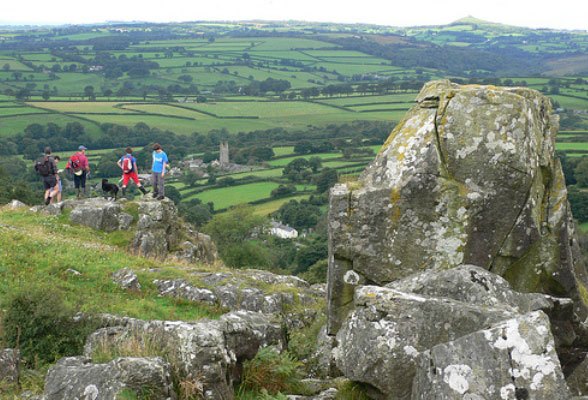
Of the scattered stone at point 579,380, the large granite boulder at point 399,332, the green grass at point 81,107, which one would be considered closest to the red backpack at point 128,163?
the large granite boulder at point 399,332

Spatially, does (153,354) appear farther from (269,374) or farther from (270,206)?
(270,206)

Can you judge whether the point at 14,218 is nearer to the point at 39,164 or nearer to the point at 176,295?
the point at 39,164

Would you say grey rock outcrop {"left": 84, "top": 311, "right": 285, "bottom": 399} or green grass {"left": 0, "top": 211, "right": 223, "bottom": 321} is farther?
green grass {"left": 0, "top": 211, "right": 223, "bottom": 321}

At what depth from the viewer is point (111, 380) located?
9008 mm

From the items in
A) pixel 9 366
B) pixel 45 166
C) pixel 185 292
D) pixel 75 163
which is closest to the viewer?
pixel 9 366

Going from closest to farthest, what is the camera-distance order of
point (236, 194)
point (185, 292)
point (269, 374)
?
point (269, 374) < point (185, 292) < point (236, 194)

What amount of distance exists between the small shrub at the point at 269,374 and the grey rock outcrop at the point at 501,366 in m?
3.33

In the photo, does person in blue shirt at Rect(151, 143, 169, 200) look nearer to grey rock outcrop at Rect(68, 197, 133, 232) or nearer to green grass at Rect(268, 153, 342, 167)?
grey rock outcrop at Rect(68, 197, 133, 232)

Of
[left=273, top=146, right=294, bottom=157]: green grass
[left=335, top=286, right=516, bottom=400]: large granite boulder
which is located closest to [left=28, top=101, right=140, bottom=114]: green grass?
[left=273, top=146, right=294, bottom=157]: green grass

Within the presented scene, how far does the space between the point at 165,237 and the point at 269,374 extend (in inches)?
748

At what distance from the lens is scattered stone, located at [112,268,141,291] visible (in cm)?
2050

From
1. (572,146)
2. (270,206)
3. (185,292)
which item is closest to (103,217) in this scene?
(185,292)

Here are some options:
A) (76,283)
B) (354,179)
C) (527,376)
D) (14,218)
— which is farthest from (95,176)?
(527,376)

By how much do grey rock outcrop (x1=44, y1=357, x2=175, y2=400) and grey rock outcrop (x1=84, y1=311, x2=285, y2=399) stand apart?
542 mm
